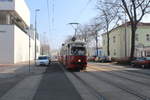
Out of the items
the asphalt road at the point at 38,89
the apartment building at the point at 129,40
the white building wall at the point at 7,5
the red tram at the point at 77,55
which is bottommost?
the asphalt road at the point at 38,89

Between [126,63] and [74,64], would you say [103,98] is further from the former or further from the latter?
[126,63]

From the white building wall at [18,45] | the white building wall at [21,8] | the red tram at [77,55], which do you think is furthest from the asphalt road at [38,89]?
the white building wall at [21,8]

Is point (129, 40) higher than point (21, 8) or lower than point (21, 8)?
lower

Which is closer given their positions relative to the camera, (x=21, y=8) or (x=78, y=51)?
(x=78, y=51)

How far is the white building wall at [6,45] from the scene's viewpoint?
47.4 metres

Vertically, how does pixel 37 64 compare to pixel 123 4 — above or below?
below

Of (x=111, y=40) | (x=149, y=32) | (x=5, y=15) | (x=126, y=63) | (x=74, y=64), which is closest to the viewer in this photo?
(x=74, y=64)

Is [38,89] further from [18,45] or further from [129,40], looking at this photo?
[129,40]

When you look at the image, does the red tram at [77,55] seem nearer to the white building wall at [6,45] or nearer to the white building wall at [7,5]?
the white building wall at [6,45]

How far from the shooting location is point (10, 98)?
12070 millimetres

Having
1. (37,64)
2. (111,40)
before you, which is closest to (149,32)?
(111,40)

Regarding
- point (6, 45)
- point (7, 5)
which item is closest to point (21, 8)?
point (7, 5)

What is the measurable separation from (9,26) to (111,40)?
40.6 m

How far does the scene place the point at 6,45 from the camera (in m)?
47.8
